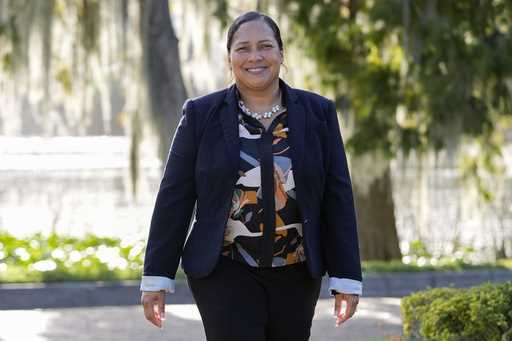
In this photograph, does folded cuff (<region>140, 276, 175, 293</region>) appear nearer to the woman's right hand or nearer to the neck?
the woman's right hand

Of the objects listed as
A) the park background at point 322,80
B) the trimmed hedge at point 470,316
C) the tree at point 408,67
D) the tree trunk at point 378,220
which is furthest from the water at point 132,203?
the trimmed hedge at point 470,316

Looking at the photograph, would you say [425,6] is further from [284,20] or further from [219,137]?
[219,137]

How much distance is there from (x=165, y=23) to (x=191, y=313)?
3.26m

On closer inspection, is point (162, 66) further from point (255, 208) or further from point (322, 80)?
point (255, 208)

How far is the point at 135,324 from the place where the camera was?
8438 mm

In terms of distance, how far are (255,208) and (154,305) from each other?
0.46m

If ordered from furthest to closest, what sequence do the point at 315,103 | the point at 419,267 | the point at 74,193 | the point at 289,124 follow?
the point at 74,193 < the point at 419,267 < the point at 315,103 < the point at 289,124

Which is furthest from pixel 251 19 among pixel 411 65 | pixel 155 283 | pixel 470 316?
pixel 411 65

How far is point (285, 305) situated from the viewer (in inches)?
148

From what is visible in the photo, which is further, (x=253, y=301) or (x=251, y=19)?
(x=251, y=19)

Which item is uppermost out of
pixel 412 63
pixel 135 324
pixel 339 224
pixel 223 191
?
pixel 412 63

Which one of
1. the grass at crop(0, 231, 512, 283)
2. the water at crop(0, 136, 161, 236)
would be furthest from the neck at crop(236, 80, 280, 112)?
the water at crop(0, 136, 161, 236)

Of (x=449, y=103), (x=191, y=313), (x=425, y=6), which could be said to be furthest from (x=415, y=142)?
(x=191, y=313)

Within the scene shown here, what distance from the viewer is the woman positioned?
3.71m
